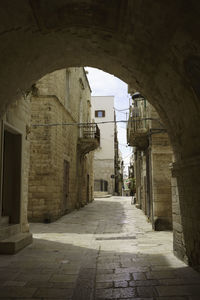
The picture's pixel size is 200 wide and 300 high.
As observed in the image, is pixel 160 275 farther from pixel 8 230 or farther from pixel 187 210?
pixel 8 230

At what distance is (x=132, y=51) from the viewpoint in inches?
177

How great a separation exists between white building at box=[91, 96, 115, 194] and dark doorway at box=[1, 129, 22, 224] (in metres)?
28.1

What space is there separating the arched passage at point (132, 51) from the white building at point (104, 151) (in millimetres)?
29709

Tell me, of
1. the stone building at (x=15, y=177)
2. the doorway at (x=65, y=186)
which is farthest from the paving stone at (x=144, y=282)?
the doorway at (x=65, y=186)

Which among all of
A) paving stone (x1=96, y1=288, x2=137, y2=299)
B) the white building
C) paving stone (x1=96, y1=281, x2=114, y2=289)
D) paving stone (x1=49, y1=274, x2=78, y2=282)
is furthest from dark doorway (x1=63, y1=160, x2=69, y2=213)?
the white building

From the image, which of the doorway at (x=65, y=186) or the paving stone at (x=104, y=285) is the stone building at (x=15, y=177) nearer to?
the paving stone at (x=104, y=285)

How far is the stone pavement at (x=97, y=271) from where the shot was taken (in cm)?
355

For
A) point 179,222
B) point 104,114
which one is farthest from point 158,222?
point 104,114

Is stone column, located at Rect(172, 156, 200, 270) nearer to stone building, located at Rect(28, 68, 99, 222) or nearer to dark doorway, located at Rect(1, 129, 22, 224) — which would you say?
dark doorway, located at Rect(1, 129, 22, 224)

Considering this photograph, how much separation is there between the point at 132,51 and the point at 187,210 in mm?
2824

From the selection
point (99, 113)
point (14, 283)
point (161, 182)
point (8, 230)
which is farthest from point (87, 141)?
point (99, 113)

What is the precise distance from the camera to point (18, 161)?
22.1 ft

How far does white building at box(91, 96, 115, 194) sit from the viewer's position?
35.1 meters

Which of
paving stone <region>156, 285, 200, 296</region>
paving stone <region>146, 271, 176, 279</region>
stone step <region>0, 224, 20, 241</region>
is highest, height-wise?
stone step <region>0, 224, 20, 241</region>
